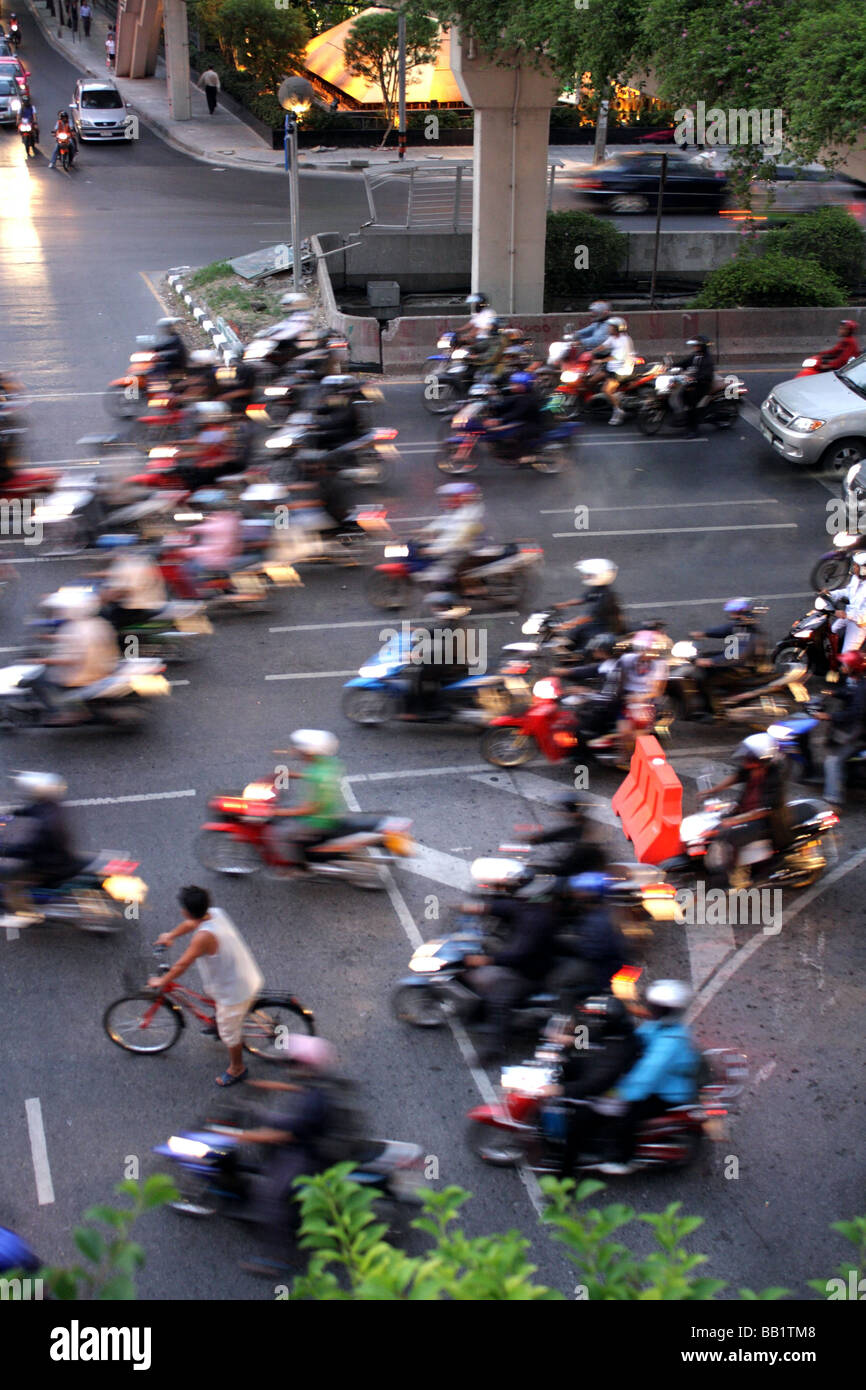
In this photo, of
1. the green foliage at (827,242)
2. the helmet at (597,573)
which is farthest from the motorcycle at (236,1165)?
the green foliage at (827,242)

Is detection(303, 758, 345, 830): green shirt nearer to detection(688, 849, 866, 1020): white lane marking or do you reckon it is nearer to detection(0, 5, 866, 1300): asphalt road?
detection(0, 5, 866, 1300): asphalt road

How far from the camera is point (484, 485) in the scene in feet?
55.1

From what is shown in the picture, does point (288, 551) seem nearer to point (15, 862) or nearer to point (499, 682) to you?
point (499, 682)

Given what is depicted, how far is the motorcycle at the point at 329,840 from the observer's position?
932 cm

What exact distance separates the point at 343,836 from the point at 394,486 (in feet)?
27.1

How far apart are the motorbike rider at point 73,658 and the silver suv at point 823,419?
979cm

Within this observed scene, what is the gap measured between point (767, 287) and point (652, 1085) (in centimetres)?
1827

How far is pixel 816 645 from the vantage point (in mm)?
12242

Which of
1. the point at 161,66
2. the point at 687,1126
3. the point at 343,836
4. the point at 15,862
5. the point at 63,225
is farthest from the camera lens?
the point at 161,66

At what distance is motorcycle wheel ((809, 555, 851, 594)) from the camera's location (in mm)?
13758

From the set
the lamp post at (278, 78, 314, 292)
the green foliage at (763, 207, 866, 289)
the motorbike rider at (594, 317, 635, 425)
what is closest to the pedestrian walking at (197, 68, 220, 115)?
the lamp post at (278, 78, 314, 292)

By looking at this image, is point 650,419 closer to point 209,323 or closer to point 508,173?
point 508,173

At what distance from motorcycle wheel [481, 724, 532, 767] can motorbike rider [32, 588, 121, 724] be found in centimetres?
337
